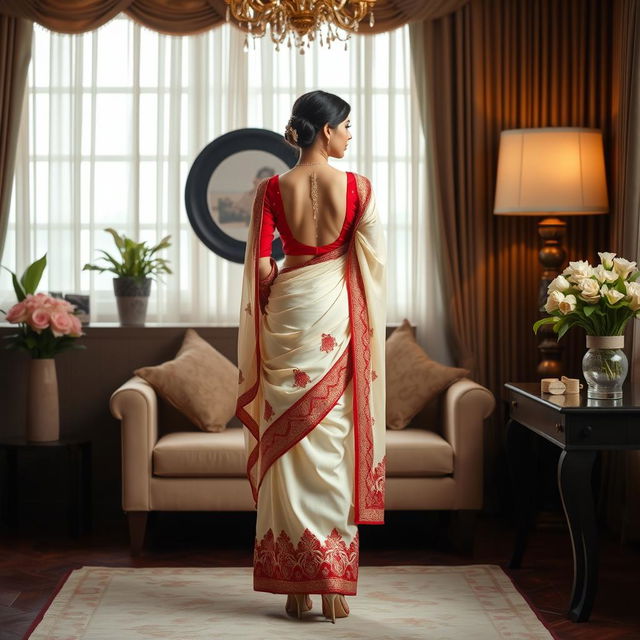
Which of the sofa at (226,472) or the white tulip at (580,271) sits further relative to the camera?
the sofa at (226,472)

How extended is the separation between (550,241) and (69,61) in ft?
8.44

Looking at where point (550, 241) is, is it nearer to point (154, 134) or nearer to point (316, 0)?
point (316, 0)

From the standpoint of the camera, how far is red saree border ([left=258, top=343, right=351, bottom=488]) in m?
3.21

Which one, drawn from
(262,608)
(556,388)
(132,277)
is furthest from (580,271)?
(132,277)

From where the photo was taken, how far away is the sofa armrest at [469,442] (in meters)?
4.13

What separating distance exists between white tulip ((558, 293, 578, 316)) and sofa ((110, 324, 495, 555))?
0.92 metres

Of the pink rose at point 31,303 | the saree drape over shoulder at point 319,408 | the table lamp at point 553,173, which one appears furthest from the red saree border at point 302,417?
the pink rose at point 31,303

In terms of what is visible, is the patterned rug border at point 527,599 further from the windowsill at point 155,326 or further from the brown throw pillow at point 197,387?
the windowsill at point 155,326

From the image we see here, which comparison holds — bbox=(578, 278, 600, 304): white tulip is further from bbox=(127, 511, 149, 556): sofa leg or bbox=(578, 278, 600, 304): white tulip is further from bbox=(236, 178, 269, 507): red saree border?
bbox=(127, 511, 149, 556): sofa leg

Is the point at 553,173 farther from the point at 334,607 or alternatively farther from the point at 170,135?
the point at 334,607

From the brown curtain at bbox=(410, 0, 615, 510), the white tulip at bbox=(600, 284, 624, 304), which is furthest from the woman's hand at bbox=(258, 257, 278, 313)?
the brown curtain at bbox=(410, 0, 615, 510)

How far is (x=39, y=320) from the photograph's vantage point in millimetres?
4477

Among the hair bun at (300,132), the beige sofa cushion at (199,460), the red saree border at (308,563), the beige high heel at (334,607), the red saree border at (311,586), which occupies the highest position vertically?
A: the hair bun at (300,132)

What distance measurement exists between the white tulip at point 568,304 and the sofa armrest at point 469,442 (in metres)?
Result: 0.90
